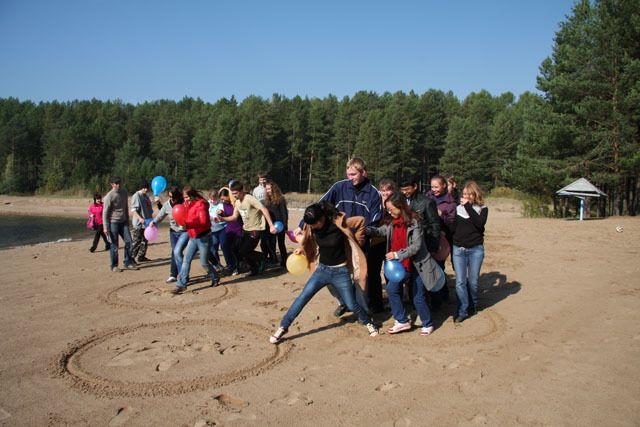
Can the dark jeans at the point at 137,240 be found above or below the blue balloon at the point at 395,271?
below

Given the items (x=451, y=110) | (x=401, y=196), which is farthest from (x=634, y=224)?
(x=451, y=110)

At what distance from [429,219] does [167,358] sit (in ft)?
13.0

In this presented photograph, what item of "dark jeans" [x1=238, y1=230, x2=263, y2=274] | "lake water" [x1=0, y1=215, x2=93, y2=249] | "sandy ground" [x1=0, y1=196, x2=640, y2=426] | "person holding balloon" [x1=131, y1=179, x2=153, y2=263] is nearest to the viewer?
"sandy ground" [x1=0, y1=196, x2=640, y2=426]

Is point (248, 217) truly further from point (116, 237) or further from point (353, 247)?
point (353, 247)

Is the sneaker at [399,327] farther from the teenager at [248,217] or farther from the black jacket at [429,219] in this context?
the teenager at [248,217]

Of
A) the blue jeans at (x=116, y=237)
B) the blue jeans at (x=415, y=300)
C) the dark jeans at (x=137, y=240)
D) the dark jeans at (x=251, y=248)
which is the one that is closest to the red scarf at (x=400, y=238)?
the blue jeans at (x=415, y=300)

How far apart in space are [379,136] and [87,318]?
2339 inches

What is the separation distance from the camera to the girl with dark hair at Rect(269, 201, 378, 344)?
18.2 ft

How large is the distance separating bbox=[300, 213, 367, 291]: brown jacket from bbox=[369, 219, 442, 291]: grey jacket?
479 mm

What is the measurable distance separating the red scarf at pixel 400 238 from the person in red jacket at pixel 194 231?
398cm

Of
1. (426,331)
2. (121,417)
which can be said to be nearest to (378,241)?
(426,331)

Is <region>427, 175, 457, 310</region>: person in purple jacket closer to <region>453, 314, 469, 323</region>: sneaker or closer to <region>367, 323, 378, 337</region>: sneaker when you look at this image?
<region>453, 314, 469, 323</region>: sneaker

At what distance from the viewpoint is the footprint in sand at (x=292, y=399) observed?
417 centimetres

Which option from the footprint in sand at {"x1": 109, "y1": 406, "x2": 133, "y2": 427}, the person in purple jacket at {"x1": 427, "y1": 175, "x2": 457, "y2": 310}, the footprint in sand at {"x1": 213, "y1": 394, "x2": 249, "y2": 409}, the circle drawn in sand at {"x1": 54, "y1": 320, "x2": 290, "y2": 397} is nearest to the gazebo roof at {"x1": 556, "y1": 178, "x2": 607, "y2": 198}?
the person in purple jacket at {"x1": 427, "y1": 175, "x2": 457, "y2": 310}
